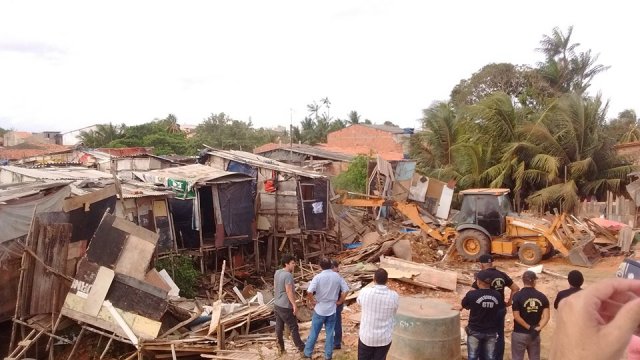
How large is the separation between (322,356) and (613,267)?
10.4 metres

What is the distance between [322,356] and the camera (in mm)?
8359

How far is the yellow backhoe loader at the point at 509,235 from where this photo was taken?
14867 mm

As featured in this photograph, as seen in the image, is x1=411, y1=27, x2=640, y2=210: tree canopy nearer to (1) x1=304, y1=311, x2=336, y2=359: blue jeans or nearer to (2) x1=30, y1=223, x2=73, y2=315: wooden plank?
(1) x1=304, y1=311, x2=336, y2=359: blue jeans

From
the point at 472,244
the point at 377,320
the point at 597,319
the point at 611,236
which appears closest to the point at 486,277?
the point at 377,320

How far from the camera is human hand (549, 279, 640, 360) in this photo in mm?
946

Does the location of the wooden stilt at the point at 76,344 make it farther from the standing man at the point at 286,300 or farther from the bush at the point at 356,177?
the bush at the point at 356,177

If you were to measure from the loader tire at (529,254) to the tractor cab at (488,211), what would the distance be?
898 mm

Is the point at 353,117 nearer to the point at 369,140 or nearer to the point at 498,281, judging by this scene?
the point at 369,140

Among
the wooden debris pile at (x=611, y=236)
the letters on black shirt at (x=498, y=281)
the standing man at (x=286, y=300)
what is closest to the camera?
the letters on black shirt at (x=498, y=281)

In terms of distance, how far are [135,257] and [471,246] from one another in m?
9.66

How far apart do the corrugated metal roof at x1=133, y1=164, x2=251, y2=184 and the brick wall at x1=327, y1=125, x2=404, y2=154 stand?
25.7 meters

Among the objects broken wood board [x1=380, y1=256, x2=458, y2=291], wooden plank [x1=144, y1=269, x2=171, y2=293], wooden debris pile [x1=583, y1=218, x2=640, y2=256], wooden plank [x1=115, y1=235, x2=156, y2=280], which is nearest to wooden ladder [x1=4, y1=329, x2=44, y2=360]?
wooden plank [x1=115, y1=235, x2=156, y2=280]

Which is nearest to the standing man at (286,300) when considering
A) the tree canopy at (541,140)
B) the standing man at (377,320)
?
the standing man at (377,320)

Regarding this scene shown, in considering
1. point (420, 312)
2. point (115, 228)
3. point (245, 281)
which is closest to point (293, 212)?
point (245, 281)
